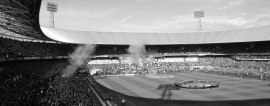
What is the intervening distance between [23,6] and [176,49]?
6262 centimetres

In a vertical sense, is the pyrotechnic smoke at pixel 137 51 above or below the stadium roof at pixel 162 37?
below

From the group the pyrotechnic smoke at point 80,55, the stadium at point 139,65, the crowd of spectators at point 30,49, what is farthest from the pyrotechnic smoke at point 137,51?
the crowd of spectators at point 30,49

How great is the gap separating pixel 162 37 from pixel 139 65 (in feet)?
54.4

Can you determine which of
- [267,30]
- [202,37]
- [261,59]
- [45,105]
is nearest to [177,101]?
[45,105]

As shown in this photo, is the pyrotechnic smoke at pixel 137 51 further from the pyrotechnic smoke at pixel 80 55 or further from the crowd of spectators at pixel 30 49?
the crowd of spectators at pixel 30 49

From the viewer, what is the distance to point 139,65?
6391 centimetres

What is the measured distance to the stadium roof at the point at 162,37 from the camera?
59.7 metres

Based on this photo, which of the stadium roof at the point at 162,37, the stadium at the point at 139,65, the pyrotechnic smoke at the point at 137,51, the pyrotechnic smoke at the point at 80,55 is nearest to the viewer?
the stadium at the point at 139,65

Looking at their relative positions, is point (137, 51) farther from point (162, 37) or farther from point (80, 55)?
point (80, 55)

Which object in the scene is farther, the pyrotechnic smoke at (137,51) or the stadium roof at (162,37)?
the pyrotechnic smoke at (137,51)

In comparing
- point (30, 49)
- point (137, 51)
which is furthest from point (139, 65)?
point (30, 49)

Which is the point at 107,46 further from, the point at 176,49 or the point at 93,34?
the point at 176,49

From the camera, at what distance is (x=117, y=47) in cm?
7169

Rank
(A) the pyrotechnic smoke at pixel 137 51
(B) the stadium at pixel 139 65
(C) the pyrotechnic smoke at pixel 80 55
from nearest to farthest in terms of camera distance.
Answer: (B) the stadium at pixel 139 65
(C) the pyrotechnic smoke at pixel 80 55
(A) the pyrotechnic smoke at pixel 137 51
